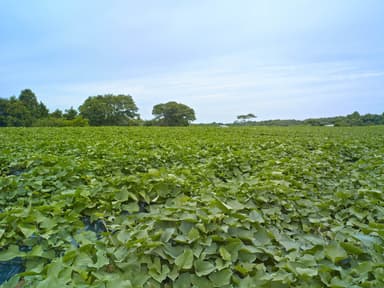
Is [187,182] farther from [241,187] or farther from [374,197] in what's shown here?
[374,197]

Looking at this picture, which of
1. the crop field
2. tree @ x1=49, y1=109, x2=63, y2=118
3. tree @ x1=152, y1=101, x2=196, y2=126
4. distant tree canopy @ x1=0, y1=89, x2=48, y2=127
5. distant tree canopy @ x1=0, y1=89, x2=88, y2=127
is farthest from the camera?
tree @ x1=152, y1=101, x2=196, y2=126

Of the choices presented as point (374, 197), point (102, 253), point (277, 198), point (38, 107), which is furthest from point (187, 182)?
point (38, 107)

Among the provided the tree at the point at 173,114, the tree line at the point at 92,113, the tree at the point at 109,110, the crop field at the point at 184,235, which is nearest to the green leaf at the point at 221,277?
the crop field at the point at 184,235

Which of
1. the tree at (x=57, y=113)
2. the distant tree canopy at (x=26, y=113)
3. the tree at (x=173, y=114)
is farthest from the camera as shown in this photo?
the tree at (x=173, y=114)

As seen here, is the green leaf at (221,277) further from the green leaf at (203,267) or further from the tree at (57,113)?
the tree at (57,113)

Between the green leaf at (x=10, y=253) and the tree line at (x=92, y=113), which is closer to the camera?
the green leaf at (x=10, y=253)

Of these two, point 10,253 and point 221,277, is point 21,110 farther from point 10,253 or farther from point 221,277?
point 221,277

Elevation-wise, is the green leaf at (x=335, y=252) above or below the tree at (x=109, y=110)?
below

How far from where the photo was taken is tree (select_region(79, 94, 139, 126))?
40.3 metres

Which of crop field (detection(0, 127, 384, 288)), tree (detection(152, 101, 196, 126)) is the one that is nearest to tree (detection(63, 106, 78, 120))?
tree (detection(152, 101, 196, 126))

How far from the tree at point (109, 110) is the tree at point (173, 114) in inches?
184

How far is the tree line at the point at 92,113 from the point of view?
99.6ft

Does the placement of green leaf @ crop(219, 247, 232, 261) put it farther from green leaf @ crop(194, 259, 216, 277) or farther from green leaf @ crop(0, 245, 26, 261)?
green leaf @ crop(0, 245, 26, 261)

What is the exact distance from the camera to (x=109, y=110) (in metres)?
41.4
